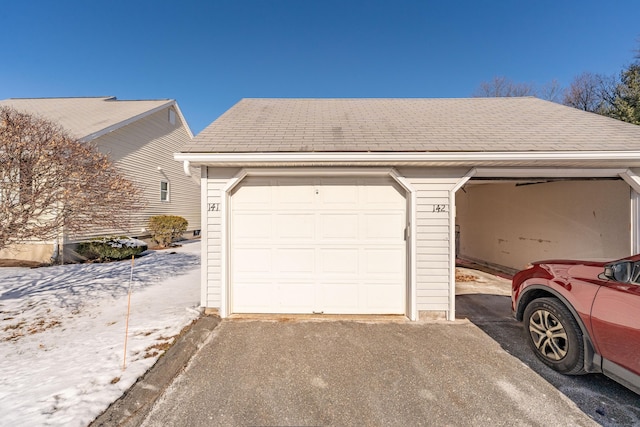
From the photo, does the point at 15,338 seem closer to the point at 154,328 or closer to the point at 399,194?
the point at 154,328

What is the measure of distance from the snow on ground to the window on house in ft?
20.4

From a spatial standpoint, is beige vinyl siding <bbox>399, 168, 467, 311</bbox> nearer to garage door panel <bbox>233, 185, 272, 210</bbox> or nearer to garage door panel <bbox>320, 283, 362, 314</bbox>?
garage door panel <bbox>320, 283, 362, 314</bbox>

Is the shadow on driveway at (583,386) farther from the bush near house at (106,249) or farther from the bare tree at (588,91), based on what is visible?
the bare tree at (588,91)

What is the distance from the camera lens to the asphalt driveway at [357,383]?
225 cm

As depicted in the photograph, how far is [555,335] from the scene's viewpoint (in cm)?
286

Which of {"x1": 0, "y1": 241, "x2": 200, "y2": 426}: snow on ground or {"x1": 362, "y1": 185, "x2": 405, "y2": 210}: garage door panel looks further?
{"x1": 362, "y1": 185, "x2": 405, "y2": 210}: garage door panel

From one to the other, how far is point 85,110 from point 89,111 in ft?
1.14

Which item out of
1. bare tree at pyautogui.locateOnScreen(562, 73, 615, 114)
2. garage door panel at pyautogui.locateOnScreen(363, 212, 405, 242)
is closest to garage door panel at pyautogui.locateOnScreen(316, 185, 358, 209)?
garage door panel at pyautogui.locateOnScreen(363, 212, 405, 242)

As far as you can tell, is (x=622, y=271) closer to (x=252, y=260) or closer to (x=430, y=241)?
(x=430, y=241)

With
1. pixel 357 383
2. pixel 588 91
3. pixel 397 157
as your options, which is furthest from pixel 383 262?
pixel 588 91

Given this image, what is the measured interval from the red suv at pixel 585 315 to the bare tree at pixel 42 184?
716cm

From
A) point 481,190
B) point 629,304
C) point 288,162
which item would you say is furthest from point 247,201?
point 481,190

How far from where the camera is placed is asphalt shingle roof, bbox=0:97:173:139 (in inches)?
368

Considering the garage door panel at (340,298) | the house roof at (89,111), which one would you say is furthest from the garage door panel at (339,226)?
the house roof at (89,111)
